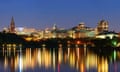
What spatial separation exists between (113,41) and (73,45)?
54.1ft

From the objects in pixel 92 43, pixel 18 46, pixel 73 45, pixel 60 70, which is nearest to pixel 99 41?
pixel 92 43

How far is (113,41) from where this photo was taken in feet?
336

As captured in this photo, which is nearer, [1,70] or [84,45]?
[1,70]

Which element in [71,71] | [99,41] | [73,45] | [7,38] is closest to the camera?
[71,71]

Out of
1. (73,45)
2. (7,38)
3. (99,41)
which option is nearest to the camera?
(7,38)

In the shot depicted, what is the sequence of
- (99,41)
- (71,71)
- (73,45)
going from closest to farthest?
(71,71) < (99,41) < (73,45)

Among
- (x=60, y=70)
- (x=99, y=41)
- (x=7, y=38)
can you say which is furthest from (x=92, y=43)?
(x=60, y=70)

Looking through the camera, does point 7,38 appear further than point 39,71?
Yes

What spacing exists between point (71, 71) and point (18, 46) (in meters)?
69.5

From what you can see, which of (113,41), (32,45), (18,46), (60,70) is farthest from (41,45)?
(60,70)

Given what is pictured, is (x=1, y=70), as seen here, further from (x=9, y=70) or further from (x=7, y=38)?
(x=7, y=38)

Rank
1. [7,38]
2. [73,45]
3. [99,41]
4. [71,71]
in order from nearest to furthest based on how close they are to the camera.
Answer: [71,71] → [7,38] → [99,41] → [73,45]

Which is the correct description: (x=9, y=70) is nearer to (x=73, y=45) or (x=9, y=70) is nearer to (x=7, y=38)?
(x=7, y=38)

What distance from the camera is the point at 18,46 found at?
104m
